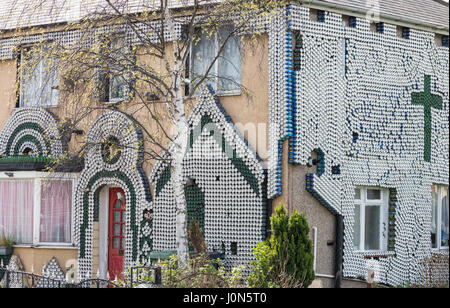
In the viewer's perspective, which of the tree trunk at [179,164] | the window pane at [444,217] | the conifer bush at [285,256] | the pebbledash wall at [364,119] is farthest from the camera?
the window pane at [444,217]

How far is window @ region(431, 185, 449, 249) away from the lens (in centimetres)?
2080

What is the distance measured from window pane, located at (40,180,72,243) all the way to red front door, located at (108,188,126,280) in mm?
1101

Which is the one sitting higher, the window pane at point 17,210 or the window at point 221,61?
the window at point 221,61

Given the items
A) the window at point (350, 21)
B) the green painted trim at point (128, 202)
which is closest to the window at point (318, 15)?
the window at point (350, 21)

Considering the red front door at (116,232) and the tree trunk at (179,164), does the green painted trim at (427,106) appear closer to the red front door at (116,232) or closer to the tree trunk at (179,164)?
the tree trunk at (179,164)

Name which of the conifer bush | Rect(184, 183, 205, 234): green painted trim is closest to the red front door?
Rect(184, 183, 205, 234): green painted trim

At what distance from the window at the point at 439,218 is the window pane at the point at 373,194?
77.9 inches

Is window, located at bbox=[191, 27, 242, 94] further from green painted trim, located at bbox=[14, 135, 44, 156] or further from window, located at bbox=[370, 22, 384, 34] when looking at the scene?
green painted trim, located at bbox=[14, 135, 44, 156]

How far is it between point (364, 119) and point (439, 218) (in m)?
3.78

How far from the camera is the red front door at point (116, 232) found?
19.8 m

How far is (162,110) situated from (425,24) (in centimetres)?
647

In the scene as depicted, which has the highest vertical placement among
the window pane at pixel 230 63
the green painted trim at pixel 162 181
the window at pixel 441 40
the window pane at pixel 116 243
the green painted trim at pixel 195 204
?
the window at pixel 441 40

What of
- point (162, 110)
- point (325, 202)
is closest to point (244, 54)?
point (162, 110)
